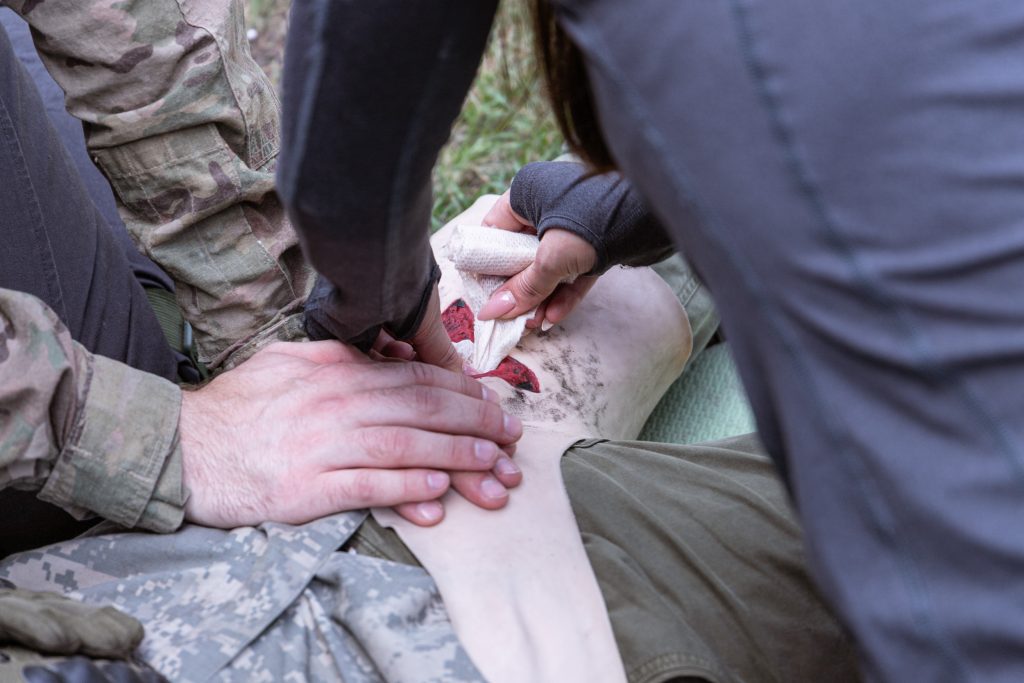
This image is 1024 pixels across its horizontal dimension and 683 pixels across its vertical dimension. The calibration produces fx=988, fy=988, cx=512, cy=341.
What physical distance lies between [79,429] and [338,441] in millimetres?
324

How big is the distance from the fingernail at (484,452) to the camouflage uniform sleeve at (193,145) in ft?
2.22

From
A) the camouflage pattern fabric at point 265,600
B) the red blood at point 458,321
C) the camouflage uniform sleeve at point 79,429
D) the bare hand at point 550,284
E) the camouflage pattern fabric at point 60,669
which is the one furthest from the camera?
the red blood at point 458,321

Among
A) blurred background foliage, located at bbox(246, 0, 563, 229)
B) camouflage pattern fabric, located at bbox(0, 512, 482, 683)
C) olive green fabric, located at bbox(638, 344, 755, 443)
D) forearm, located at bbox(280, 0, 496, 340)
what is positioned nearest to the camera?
forearm, located at bbox(280, 0, 496, 340)

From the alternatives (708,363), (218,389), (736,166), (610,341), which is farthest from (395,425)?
(708,363)

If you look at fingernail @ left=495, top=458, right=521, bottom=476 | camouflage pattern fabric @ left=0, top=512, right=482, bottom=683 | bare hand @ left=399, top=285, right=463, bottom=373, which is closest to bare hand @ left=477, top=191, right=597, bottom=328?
bare hand @ left=399, top=285, right=463, bottom=373

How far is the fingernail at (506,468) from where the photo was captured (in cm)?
129

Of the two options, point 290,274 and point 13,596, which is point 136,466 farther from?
point 290,274

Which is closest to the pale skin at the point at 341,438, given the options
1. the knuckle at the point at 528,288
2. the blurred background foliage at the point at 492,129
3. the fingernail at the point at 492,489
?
the fingernail at the point at 492,489

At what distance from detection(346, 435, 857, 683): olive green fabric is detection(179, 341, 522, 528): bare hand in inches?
2.7

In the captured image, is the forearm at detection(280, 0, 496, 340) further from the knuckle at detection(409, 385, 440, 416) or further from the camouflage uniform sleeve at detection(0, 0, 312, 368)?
the camouflage uniform sleeve at detection(0, 0, 312, 368)

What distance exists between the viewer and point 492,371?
166 centimetres

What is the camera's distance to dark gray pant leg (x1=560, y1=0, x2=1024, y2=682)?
0.59m

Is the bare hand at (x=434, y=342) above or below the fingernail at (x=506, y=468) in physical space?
above

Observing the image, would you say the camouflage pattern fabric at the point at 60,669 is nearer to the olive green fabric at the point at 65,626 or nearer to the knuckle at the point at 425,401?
the olive green fabric at the point at 65,626
